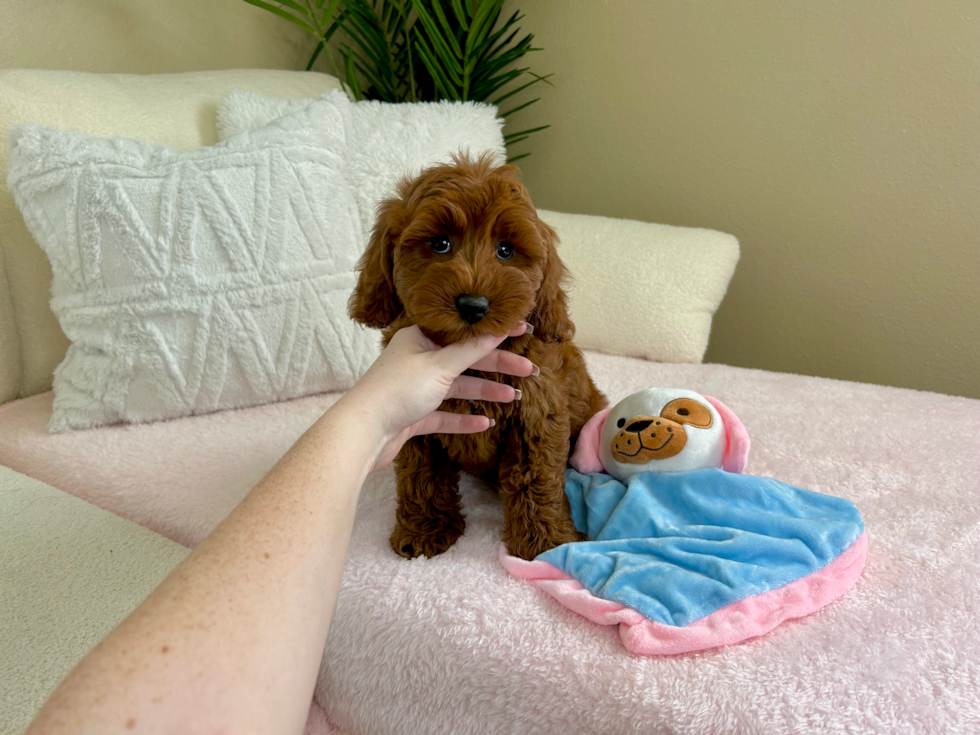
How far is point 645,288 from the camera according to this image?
252 cm

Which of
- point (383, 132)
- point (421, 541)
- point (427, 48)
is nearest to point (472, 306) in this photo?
point (421, 541)

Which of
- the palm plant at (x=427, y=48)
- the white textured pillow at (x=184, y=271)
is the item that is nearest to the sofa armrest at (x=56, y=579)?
the white textured pillow at (x=184, y=271)

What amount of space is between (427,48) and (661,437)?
7.88 feet

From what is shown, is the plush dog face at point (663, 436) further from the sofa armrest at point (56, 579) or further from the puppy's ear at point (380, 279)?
the sofa armrest at point (56, 579)

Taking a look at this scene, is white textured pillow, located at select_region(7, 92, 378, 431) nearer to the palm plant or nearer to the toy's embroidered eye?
the toy's embroidered eye

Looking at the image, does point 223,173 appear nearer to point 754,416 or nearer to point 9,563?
point 9,563

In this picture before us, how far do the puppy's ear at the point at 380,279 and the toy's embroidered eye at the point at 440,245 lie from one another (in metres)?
0.10

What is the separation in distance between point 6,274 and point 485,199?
1641 millimetres

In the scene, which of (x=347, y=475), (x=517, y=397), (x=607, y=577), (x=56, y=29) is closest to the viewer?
(x=347, y=475)

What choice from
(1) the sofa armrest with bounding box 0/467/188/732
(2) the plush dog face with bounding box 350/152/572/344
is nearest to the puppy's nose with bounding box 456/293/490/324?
(2) the plush dog face with bounding box 350/152/572/344

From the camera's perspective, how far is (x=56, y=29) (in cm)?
235

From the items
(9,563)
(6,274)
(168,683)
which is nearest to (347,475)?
(168,683)

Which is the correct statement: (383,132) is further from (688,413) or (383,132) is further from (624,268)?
(688,413)

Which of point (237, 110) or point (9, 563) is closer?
point (9, 563)
